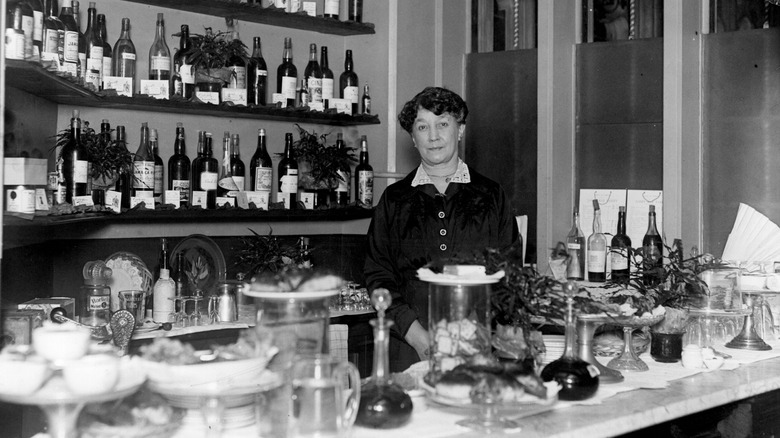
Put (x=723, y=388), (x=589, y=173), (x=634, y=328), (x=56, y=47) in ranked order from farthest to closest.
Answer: (x=589, y=173)
(x=56, y=47)
(x=634, y=328)
(x=723, y=388)

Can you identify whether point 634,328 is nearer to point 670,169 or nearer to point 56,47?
point 670,169

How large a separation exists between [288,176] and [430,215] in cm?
128

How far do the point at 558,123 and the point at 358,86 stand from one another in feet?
3.41

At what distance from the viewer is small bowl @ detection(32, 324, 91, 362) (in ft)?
5.62

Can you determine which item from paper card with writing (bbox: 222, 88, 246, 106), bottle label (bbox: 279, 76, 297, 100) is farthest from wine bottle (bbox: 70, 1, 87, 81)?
bottle label (bbox: 279, 76, 297, 100)

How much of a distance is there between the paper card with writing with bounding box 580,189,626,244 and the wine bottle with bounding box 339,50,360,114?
1.21 metres

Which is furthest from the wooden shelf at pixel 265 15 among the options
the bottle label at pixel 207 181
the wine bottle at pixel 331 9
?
the bottle label at pixel 207 181

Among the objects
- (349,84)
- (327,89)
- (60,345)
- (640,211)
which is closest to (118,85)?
(327,89)

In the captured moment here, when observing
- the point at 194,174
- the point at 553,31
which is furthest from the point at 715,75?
the point at 194,174

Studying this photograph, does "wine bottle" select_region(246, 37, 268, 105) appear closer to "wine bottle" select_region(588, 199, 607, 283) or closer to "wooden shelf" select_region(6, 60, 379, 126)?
"wooden shelf" select_region(6, 60, 379, 126)

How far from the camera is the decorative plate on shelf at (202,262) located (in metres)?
3.99

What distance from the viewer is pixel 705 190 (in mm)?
4238

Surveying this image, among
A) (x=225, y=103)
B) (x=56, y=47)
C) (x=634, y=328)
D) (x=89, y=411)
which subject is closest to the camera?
(x=89, y=411)

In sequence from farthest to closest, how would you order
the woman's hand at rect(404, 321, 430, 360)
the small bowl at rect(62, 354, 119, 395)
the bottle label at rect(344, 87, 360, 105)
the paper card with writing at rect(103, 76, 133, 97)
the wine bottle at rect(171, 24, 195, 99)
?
the bottle label at rect(344, 87, 360, 105) < the wine bottle at rect(171, 24, 195, 99) < the paper card with writing at rect(103, 76, 133, 97) < the woman's hand at rect(404, 321, 430, 360) < the small bowl at rect(62, 354, 119, 395)
